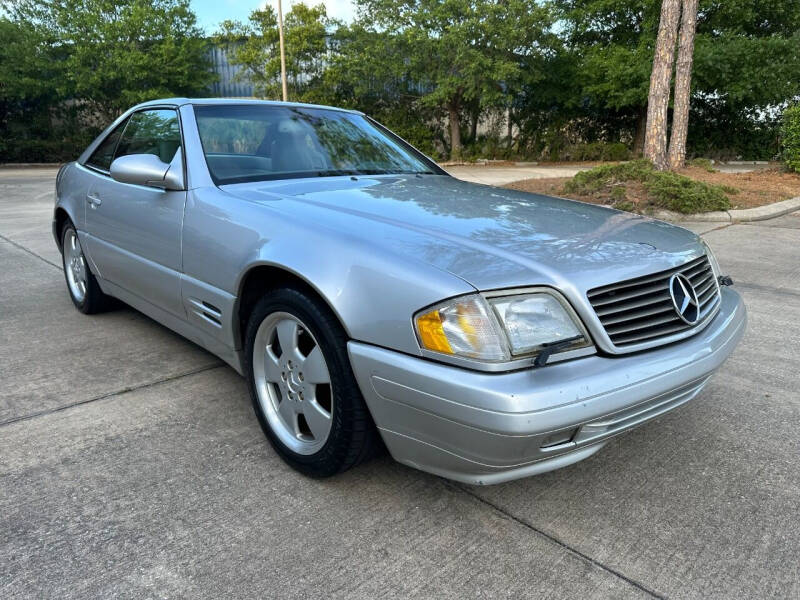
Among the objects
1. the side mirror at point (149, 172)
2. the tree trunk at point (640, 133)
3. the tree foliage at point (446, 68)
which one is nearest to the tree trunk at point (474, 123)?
the tree foliage at point (446, 68)

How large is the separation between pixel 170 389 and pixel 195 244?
Result: 837 mm

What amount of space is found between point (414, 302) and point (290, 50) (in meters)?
23.9

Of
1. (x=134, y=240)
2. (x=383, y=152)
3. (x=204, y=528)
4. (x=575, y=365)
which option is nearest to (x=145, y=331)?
(x=134, y=240)

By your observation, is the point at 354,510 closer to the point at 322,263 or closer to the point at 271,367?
the point at 271,367

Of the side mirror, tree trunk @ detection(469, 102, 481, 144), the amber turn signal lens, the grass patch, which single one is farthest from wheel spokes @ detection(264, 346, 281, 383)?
tree trunk @ detection(469, 102, 481, 144)

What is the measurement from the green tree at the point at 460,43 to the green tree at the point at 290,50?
259 centimetres

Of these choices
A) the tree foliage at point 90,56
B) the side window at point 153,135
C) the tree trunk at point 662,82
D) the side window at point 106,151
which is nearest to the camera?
the side window at point 153,135

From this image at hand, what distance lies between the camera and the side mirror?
281 centimetres

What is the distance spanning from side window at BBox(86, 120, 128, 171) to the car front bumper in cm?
277

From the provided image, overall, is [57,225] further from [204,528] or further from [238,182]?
[204,528]

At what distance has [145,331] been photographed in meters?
3.94

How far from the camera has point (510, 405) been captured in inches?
64.6

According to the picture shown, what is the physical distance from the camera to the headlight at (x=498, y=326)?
68.7 inches

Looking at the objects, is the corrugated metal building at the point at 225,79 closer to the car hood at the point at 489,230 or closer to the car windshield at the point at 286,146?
the car windshield at the point at 286,146
